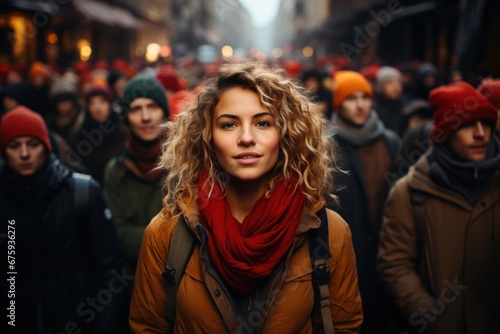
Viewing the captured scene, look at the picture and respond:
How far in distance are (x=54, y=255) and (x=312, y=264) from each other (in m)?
1.88

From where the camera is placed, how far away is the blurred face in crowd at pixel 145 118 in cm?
466

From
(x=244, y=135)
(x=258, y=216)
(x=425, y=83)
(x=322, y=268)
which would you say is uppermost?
(x=425, y=83)

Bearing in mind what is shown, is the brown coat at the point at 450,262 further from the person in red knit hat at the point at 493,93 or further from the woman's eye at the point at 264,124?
the woman's eye at the point at 264,124

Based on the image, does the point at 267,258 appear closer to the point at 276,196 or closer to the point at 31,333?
the point at 276,196

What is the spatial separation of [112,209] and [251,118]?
7.21ft

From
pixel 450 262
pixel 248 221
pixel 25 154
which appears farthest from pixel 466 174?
pixel 25 154

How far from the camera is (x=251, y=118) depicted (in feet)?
8.52

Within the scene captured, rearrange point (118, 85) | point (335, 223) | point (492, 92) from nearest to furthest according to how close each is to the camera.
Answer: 1. point (335, 223)
2. point (492, 92)
3. point (118, 85)

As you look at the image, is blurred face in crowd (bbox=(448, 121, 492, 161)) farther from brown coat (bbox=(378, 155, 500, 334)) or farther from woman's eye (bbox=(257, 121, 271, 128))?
woman's eye (bbox=(257, 121, 271, 128))

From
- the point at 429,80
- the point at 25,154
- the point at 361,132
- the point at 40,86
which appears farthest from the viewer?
the point at 40,86

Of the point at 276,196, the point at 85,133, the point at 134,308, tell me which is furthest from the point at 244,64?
the point at 85,133

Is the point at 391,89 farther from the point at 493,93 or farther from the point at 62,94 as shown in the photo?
the point at 62,94

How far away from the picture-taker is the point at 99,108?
7.42 metres

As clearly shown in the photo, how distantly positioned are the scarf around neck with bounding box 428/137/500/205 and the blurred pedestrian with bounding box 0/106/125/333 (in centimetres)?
214
